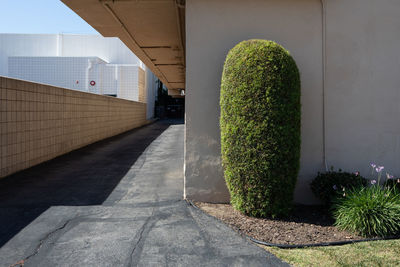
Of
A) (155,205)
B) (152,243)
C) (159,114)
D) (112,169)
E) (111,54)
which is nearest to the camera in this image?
(152,243)

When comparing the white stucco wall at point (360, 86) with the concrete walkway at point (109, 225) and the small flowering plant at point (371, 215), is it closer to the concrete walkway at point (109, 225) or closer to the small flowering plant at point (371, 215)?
the small flowering plant at point (371, 215)

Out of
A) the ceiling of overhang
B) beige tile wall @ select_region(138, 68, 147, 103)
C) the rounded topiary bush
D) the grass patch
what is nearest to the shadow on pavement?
the rounded topiary bush

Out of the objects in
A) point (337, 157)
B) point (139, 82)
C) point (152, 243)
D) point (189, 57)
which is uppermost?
point (139, 82)

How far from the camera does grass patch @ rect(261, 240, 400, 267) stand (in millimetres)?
3078

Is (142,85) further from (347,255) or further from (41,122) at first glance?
(347,255)

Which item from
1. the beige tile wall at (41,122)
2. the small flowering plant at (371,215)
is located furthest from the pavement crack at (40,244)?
the small flowering plant at (371,215)

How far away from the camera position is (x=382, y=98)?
4.97 metres

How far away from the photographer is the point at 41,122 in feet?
24.7

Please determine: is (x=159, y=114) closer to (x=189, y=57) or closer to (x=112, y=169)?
(x=112, y=169)

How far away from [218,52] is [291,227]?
309 centimetres

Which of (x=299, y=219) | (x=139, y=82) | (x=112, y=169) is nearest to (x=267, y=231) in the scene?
(x=299, y=219)

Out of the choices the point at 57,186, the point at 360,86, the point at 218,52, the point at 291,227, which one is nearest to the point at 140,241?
the point at 291,227

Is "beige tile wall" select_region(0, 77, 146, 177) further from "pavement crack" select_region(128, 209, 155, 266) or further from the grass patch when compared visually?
the grass patch

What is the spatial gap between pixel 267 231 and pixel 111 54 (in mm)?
27922
